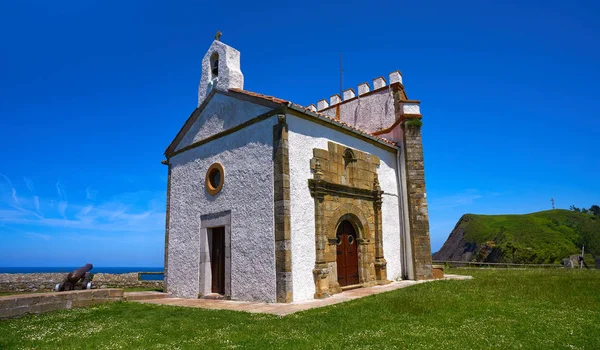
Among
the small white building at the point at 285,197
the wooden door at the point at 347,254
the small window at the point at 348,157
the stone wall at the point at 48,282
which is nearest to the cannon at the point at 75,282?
the small white building at the point at 285,197

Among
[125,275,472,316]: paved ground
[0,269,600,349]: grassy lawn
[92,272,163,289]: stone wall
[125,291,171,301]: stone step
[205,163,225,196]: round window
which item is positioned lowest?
[92,272,163,289]: stone wall

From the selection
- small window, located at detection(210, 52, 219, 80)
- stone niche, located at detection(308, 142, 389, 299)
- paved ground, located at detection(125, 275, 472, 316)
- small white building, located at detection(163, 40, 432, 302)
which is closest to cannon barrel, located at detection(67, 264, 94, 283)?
paved ground, located at detection(125, 275, 472, 316)

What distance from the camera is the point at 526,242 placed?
128 ft

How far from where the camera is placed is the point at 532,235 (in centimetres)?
4150

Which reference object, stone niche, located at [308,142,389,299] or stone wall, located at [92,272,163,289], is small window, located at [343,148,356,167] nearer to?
stone niche, located at [308,142,389,299]

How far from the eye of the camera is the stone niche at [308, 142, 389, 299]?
10191 mm

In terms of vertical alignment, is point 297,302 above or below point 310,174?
below

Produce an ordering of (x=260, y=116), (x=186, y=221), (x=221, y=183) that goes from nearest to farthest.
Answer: (x=260, y=116) → (x=221, y=183) → (x=186, y=221)

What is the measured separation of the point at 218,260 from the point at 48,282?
1256 cm

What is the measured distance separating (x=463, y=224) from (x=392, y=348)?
55503 millimetres

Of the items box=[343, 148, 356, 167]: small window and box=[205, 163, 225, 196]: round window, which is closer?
box=[205, 163, 225, 196]: round window

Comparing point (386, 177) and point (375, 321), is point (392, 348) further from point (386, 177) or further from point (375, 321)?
point (386, 177)

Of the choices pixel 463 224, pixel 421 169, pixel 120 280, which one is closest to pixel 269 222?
pixel 421 169

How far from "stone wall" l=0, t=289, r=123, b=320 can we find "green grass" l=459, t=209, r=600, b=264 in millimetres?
32033
